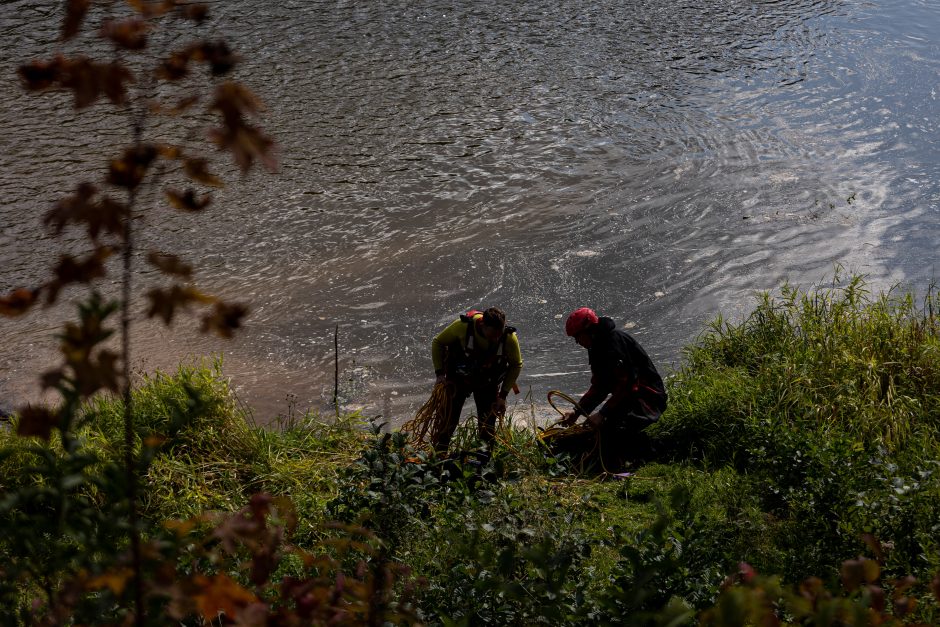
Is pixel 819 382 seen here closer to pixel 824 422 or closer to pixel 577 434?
pixel 824 422

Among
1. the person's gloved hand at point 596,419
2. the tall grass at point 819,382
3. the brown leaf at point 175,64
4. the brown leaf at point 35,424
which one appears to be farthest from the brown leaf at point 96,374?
the person's gloved hand at point 596,419

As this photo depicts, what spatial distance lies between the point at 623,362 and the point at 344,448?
200cm

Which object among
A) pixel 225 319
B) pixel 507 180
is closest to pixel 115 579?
pixel 225 319

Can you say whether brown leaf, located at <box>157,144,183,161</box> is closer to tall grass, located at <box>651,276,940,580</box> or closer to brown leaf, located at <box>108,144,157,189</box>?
brown leaf, located at <box>108,144,157,189</box>

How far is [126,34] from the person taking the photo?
1.74 meters

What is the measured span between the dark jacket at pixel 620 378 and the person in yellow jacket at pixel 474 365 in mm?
580

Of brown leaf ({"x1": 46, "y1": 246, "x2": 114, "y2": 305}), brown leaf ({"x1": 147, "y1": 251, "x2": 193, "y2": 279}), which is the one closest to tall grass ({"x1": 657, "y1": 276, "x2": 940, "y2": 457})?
brown leaf ({"x1": 147, "y1": 251, "x2": 193, "y2": 279})

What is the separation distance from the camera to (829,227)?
9992mm

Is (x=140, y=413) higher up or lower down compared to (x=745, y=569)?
lower down

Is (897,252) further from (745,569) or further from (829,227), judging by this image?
(745,569)

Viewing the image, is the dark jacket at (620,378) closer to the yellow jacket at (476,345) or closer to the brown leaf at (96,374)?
the yellow jacket at (476,345)

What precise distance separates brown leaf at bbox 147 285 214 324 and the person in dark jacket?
4.73 meters

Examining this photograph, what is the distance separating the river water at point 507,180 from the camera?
8.39 m

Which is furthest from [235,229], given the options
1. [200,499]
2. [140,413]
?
[200,499]
